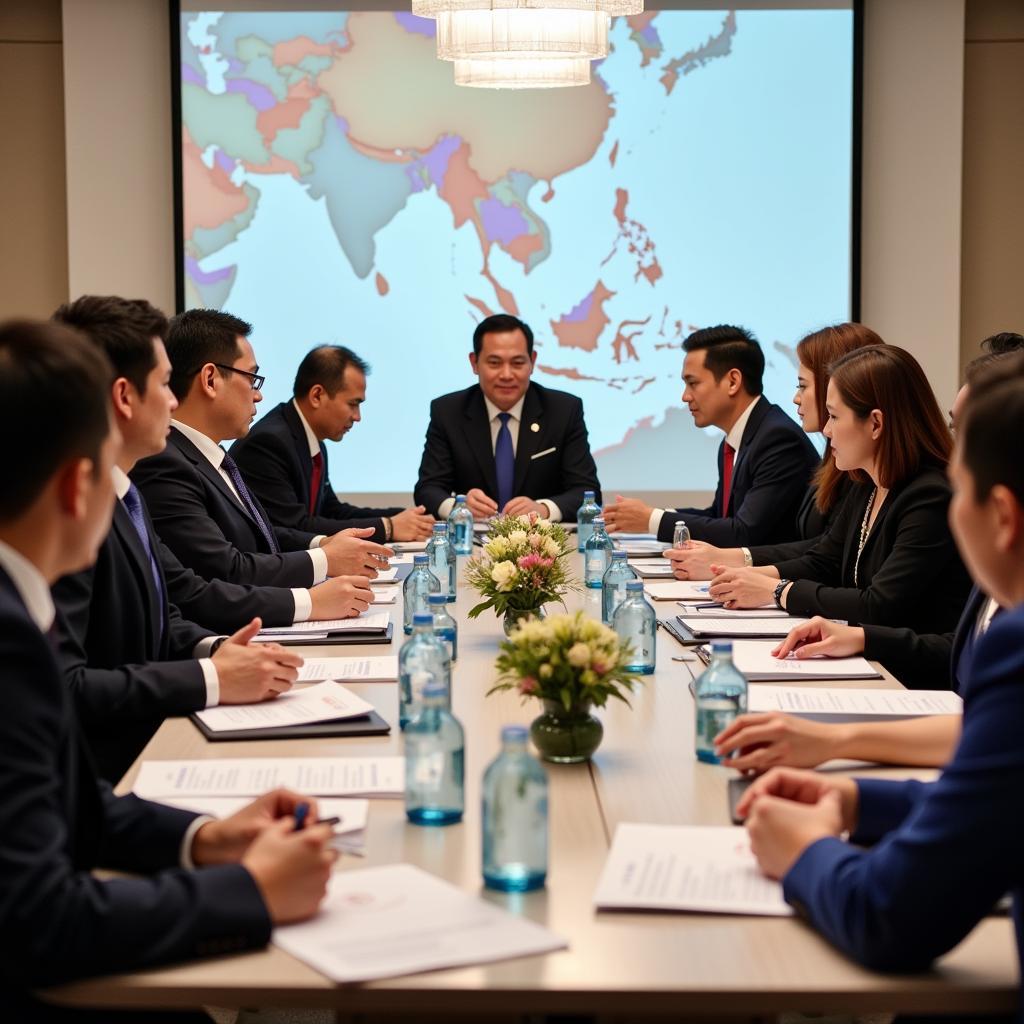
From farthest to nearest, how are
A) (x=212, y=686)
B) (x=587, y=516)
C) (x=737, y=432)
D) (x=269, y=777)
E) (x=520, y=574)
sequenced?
1. (x=737, y=432)
2. (x=587, y=516)
3. (x=520, y=574)
4. (x=212, y=686)
5. (x=269, y=777)

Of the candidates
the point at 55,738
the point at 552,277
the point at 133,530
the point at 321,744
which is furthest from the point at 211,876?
the point at 552,277

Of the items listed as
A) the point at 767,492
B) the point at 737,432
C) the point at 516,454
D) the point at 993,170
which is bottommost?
the point at 767,492

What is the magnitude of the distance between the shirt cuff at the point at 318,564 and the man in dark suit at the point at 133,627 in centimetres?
81

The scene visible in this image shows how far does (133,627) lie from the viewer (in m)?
2.84

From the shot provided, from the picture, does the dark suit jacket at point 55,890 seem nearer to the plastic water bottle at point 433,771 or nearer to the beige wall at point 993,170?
the plastic water bottle at point 433,771

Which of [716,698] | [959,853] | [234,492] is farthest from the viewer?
[234,492]

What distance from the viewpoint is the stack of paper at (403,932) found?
145cm

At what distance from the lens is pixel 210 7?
7117 mm

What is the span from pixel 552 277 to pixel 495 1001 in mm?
6129

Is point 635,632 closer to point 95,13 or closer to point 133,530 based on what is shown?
point 133,530

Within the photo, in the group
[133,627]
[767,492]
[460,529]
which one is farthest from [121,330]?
[767,492]

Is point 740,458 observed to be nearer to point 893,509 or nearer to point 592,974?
point 893,509

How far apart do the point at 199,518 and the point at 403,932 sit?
8.04 ft

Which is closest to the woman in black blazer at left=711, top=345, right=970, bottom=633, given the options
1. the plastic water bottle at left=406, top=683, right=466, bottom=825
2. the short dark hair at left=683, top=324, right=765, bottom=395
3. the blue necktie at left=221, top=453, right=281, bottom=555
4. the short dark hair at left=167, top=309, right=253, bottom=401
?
the blue necktie at left=221, top=453, right=281, bottom=555
